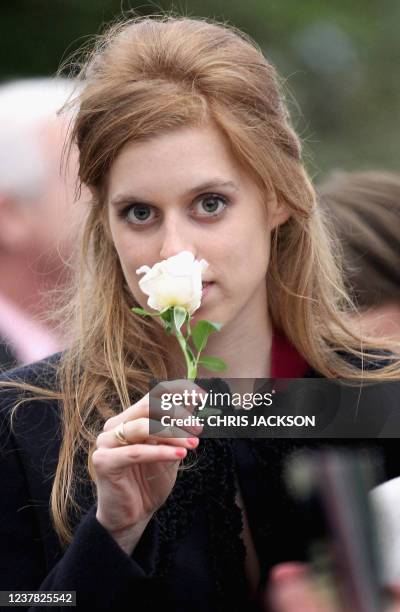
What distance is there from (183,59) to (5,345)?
130cm

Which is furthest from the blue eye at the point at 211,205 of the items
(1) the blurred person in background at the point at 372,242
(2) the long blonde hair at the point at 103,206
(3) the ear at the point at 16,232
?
Answer: (3) the ear at the point at 16,232

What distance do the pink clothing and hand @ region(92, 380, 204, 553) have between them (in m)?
1.63

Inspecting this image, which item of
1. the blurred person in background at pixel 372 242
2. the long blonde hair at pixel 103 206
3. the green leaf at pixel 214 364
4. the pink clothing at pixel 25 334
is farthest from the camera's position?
the pink clothing at pixel 25 334

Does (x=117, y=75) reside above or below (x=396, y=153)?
below

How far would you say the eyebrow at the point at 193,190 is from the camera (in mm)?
2377

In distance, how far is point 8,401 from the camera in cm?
256

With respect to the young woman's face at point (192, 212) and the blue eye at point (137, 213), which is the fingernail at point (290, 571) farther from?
the blue eye at point (137, 213)

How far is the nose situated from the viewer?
7.68 feet

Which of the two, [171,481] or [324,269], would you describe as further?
[324,269]

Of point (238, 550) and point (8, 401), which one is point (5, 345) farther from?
point (238, 550)

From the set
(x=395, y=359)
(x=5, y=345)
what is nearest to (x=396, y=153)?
(x=5, y=345)

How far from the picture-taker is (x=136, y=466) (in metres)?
2.11

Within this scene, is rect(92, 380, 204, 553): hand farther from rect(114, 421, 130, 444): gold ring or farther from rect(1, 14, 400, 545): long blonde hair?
rect(1, 14, 400, 545): long blonde hair

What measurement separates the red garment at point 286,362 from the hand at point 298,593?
0.68 m
